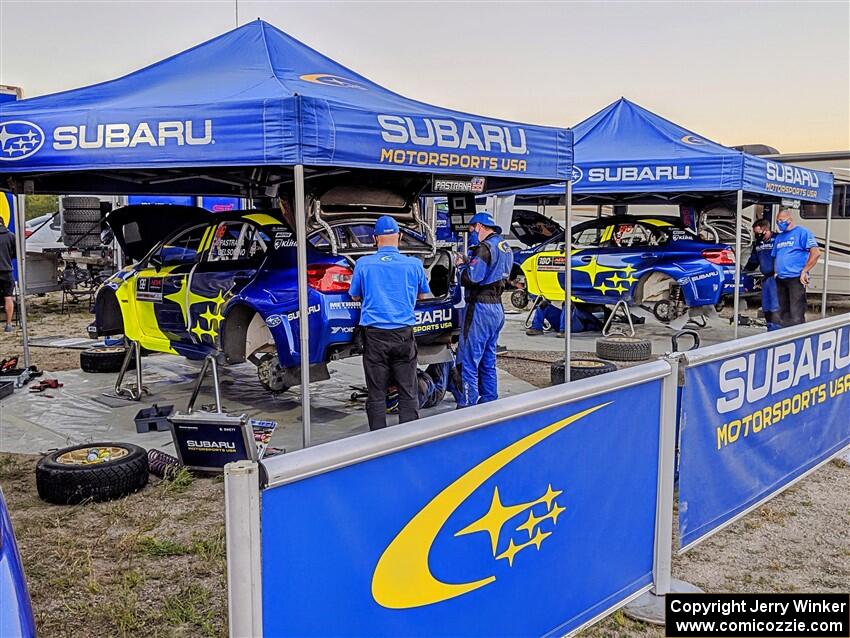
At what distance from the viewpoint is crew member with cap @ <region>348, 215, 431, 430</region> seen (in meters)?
5.96

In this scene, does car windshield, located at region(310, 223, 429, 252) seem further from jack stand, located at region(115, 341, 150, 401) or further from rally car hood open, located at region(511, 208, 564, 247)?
rally car hood open, located at region(511, 208, 564, 247)

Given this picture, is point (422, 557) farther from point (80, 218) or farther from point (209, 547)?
point (80, 218)

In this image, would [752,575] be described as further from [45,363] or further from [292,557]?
[45,363]

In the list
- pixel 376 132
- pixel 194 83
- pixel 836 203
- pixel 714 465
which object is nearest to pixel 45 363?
pixel 194 83

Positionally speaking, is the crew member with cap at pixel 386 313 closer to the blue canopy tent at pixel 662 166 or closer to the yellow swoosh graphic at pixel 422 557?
the yellow swoosh graphic at pixel 422 557

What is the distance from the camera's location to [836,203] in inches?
651

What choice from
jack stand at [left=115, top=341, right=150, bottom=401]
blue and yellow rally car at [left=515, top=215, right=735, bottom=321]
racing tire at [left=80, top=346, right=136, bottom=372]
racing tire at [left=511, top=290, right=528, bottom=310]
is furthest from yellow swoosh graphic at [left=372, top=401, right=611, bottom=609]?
racing tire at [left=511, top=290, right=528, bottom=310]

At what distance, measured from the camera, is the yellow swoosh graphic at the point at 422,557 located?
8.25 feet

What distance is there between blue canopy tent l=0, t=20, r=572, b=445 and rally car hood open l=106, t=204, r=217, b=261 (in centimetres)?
194

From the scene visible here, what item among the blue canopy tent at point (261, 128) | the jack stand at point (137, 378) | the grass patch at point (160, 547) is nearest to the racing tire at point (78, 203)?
the jack stand at point (137, 378)

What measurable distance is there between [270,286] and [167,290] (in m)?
1.52

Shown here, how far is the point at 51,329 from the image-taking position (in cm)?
1437

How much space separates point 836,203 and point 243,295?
14.2 metres

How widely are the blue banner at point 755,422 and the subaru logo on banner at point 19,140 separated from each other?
4589 mm
